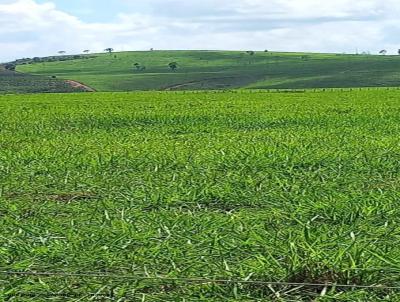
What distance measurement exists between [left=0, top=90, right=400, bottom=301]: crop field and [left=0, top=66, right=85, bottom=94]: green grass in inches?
3005

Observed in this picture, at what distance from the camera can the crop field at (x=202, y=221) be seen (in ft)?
13.0

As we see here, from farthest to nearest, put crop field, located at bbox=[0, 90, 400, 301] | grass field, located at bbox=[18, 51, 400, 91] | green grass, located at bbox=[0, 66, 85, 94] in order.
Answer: grass field, located at bbox=[18, 51, 400, 91]
green grass, located at bbox=[0, 66, 85, 94]
crop field, located at bbox=[0, 90, 400, 301]

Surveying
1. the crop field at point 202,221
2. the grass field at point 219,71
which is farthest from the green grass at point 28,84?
the crop field at point 202,221

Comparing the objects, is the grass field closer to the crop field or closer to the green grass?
the green grass

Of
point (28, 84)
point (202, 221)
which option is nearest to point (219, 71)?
point (28, 84)

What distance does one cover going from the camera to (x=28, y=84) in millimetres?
93375

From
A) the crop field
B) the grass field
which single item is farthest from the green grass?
the crop field

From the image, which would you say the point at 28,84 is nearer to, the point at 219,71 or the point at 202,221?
the point at 219,71

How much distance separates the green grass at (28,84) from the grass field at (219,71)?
7.03 m

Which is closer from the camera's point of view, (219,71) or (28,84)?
(28,84)

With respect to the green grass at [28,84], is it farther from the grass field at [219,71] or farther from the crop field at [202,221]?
the crop field at [202,221]

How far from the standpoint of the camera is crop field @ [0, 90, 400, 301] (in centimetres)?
395

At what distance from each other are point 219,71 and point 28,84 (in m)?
41.5

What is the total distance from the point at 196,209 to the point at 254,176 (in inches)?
59.1
